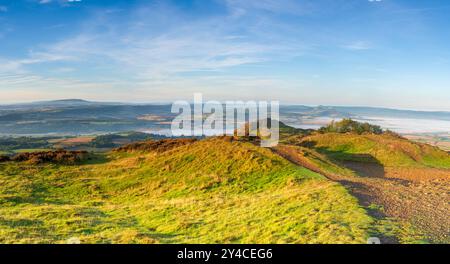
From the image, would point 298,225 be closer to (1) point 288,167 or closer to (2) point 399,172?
(1) point 288,167

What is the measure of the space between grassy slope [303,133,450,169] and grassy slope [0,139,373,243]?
1722 centimetres

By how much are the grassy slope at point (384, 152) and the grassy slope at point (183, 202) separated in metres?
17.2

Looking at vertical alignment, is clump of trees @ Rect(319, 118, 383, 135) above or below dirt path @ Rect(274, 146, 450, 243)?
above

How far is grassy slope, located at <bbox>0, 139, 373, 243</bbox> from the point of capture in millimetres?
11930

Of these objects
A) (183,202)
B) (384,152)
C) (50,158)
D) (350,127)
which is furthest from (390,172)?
(350,127)

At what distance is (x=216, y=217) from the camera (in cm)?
1460

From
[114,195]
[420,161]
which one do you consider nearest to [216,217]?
[114,195]

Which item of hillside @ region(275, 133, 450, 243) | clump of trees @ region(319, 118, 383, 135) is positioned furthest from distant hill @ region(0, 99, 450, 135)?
hillside @ region(275, 133, 450, 243)

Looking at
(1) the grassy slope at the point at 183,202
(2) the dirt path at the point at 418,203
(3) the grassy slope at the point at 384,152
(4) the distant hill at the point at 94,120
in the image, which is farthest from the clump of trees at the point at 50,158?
(4) the distant hill at the point at 94,120

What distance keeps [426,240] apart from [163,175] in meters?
18.2

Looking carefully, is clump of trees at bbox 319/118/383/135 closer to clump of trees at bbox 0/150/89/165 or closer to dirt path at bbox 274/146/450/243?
dirt path at bbox 274/146/450/243

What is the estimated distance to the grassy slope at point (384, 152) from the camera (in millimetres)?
34375

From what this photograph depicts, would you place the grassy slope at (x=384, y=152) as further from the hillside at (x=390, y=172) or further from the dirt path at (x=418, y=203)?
the dirt path at (x=418, y=203)

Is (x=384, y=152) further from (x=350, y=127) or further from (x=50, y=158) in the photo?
(x=50, y=158)
